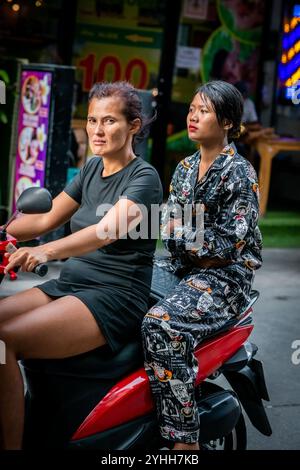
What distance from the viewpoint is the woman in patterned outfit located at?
121 inches

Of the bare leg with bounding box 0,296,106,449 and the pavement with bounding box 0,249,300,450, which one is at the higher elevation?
the bare leg with bounding box 0,296,106,449

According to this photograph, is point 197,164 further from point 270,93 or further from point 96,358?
point 270,93

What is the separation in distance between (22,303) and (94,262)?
31 cm

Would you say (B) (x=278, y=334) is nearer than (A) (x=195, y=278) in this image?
No

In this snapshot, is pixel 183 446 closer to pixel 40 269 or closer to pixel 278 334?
pixel 40 269

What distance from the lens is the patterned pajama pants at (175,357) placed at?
3.06 m

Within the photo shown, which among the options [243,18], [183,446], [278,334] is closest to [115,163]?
[183,446]

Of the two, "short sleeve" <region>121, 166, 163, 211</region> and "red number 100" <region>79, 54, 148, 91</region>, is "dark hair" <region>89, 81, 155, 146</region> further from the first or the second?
"red number 100" <region>79, 54, 148, 91</region>

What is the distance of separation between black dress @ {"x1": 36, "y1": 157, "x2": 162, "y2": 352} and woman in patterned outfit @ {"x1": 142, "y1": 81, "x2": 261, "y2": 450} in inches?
3.9

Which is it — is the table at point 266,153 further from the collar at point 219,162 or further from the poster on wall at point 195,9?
Result: the collar at point 219,162

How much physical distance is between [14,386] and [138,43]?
890 centimetres

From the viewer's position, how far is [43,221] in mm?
3207

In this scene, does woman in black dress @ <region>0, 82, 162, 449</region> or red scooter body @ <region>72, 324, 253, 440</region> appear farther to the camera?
red scooter body @ <region>72, 324, 253, 440</region>

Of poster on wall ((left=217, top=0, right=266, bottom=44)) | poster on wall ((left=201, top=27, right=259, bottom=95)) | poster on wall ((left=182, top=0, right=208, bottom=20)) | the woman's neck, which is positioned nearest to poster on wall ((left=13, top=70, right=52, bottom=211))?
the woman's neck
